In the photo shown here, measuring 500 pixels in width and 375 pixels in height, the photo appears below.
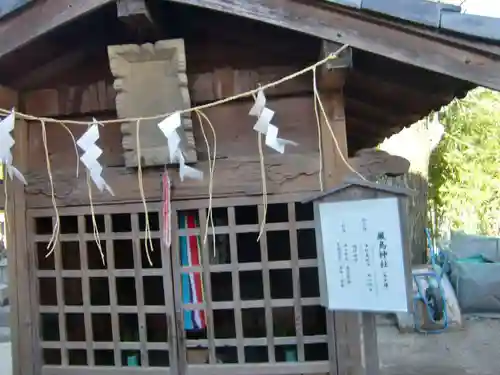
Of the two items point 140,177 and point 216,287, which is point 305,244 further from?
point 140,177

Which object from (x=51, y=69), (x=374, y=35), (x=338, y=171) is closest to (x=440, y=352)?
(x=338, y=171)

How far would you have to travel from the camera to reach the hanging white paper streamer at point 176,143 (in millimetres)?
3329

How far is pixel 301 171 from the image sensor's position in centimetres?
372

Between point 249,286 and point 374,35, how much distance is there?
2.66 m

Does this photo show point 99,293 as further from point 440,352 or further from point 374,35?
point 440,352

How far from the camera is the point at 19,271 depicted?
4.05m

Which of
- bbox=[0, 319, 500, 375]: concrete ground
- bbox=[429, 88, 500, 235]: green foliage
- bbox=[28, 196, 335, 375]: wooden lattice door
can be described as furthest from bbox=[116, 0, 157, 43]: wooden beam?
bbox=[429, 88, 500, 235]: green foliage

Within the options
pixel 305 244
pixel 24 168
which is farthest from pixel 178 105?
pixel 305 244

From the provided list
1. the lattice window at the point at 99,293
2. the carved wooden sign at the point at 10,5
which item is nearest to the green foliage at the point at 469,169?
the lattice window at the point at 99,293

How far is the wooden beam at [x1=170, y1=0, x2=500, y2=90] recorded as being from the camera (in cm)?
304

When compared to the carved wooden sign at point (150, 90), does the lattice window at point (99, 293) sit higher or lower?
lower

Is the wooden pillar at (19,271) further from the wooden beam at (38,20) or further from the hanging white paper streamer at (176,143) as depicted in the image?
the hanging white paper streamer at (176,143)

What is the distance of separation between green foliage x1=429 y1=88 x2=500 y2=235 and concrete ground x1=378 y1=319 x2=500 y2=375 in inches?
230

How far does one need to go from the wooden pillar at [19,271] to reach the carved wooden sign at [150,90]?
949 millimetres
